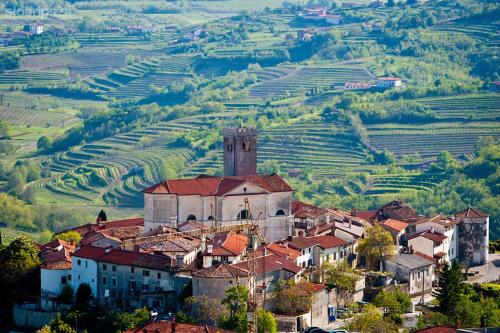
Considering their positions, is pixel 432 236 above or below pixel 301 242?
below

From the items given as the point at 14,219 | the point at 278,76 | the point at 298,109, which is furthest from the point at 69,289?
the point at 278,76

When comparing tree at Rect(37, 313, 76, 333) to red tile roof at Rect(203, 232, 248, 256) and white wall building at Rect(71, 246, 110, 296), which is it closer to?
white wall building at Rect(71, 246, 110, 296)

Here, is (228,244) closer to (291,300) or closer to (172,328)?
(291,300)

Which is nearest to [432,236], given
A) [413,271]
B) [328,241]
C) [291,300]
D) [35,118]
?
[413,271]

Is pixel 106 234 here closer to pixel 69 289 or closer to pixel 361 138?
pixel 69 289

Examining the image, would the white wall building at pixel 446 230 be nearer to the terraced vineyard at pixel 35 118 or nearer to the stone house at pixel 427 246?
the stone house at pixel 427 246
